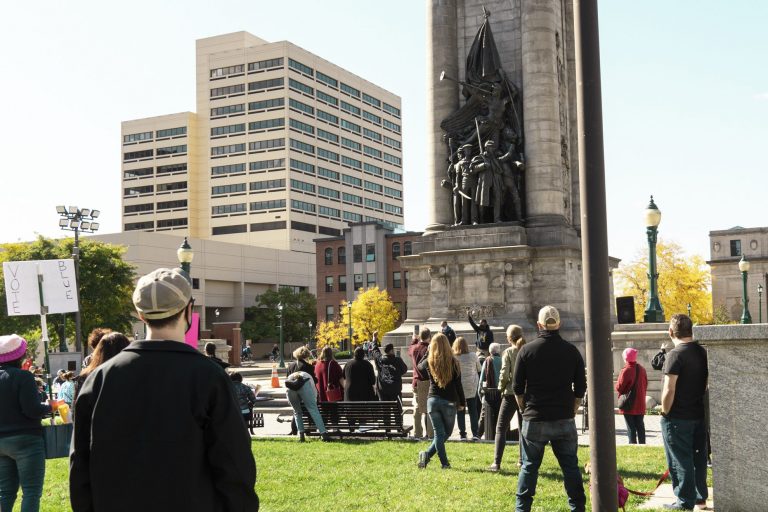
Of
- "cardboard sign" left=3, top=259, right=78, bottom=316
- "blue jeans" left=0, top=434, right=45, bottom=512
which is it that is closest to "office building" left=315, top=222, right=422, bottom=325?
"cardboard sign" left=3, top=259, right=78, bottom=316

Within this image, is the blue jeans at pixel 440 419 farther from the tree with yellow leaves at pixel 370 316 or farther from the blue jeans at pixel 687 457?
the tree with yellow leaves at pixel 370 316

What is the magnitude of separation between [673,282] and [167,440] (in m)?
71.6

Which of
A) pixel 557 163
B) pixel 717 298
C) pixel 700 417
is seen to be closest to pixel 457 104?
pixel 557 163

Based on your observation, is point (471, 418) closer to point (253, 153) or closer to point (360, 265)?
point (360, 265)

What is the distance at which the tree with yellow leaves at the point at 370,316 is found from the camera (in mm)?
83000

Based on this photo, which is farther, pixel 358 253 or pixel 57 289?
pixel 358 253

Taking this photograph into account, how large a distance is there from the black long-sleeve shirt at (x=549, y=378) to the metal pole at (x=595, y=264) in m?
2.04

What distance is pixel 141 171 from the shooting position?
438 feet

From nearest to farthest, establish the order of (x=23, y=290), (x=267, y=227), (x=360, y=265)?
(x=23, y=290)
(x=360, y=265)
(x=267, y=227)

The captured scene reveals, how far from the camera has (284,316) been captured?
9906cm

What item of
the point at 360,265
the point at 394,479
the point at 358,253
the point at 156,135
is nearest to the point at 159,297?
the point at 394,479

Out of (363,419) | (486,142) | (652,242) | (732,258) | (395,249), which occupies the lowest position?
(363,419)

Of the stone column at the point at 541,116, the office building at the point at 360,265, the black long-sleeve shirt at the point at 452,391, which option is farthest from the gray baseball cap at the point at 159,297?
the office building at the point at 360,265

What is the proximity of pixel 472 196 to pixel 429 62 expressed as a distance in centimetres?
508
